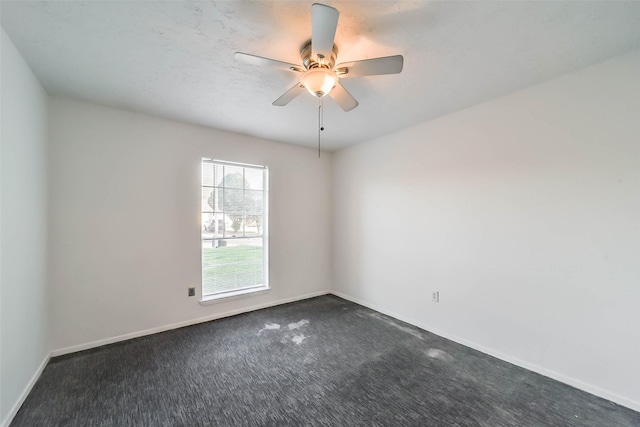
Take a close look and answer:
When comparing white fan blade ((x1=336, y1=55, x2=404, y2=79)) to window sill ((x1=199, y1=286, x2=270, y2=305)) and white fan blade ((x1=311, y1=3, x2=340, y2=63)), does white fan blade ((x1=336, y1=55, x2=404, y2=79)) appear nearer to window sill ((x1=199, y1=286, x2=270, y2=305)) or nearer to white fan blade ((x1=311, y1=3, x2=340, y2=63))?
white fan blade ((x1=311, y1=3, x2=340, y2=63))

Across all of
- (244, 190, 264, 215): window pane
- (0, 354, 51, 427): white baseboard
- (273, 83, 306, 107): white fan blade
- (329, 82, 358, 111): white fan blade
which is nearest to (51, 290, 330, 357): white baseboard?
(0, 354, 51, 427): white baseboard

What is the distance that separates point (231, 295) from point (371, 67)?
317 cm

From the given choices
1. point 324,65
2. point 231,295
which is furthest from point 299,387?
point 324,65

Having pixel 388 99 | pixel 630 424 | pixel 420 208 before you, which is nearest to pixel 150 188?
pixel 388 99

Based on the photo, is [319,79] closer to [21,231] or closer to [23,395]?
[21,231]

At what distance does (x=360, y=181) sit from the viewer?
160 inches

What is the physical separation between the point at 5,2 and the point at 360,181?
3.61m

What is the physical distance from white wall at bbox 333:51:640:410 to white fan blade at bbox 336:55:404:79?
1606mm

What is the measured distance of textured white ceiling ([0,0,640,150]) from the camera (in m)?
1.47

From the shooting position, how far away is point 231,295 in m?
3.51

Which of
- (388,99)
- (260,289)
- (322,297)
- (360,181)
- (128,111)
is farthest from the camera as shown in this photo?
(322,297)

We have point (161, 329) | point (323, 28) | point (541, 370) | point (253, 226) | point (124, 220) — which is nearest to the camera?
point (323, 28)

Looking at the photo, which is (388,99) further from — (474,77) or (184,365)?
(184,365)

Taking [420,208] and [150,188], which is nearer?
[150,188]
